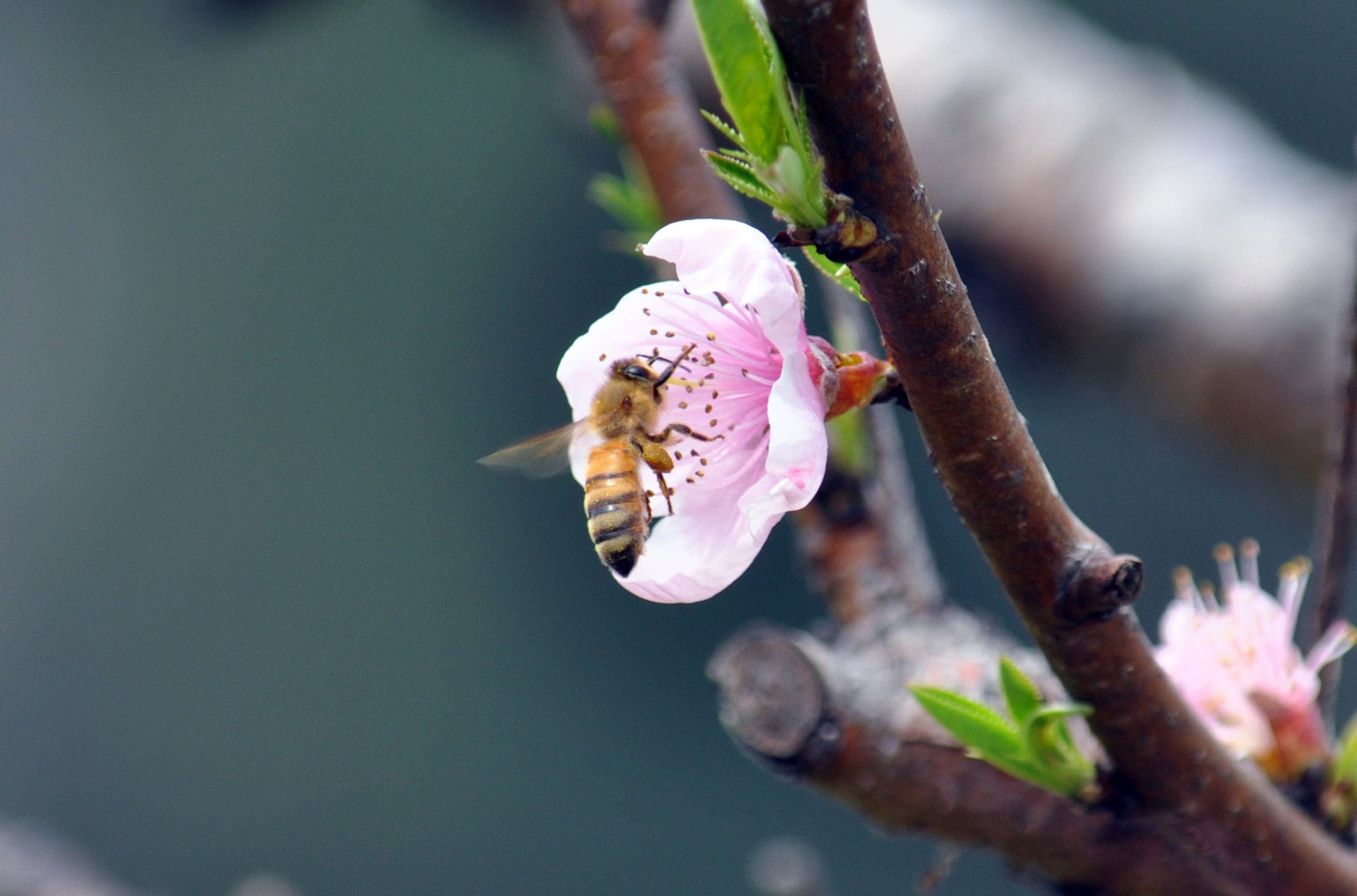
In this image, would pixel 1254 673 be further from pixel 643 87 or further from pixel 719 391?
pixel 643 87

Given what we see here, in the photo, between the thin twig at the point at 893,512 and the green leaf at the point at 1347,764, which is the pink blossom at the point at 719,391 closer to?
the thin twig at the point at 893,512

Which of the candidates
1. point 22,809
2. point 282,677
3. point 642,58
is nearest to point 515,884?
point 282,677

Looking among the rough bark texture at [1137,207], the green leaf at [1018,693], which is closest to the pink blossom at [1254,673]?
the green leaf at [1018,693]

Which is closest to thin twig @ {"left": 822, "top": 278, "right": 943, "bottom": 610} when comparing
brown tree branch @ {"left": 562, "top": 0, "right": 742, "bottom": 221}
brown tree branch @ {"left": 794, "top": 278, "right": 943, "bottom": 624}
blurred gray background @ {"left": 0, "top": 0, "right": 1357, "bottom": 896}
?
brown tree branch @ {"left": 794, "top": 278, "right": 943, "bottom": 624}

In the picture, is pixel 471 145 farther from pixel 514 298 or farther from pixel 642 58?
pixel 642 58

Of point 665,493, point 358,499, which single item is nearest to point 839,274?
point 665,493

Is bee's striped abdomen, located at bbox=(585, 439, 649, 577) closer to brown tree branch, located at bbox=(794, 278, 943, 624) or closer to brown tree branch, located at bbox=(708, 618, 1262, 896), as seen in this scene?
brown tree branch, located at bbox=(708, 618, 1262, 896)
